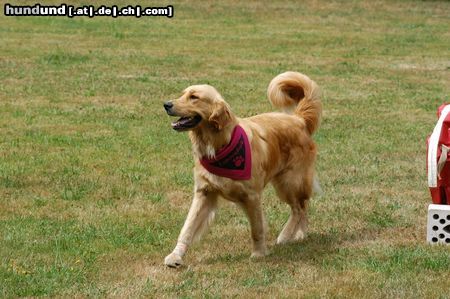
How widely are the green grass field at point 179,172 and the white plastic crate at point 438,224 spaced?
12 cm

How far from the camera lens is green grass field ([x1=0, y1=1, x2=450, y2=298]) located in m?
5.64

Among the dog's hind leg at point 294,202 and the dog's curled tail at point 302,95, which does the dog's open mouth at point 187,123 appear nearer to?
the dog's hind leg at point 294,202

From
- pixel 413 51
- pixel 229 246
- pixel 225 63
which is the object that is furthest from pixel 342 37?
pixel 229 246

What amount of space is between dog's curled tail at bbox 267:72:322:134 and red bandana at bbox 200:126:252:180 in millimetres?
1178

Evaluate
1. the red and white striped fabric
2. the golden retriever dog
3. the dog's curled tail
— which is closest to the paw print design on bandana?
the golden retriever dog

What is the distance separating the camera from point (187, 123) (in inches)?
227

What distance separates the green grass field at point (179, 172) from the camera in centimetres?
564

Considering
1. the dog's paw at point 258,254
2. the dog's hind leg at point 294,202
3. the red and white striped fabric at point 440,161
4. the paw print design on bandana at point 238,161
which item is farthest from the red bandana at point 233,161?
the red and white striped fabric at point 440,161

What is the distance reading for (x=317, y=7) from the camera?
3170 centimetres

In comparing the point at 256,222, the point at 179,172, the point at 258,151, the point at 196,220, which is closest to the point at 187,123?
the point at 258,151

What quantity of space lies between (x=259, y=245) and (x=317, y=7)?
86.4ft

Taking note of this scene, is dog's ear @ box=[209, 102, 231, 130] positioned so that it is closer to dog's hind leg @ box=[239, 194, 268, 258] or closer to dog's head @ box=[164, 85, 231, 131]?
dog's head @ box=[164, 85, 231, 131]

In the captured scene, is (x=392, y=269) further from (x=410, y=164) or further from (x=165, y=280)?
(x=410, y=164)

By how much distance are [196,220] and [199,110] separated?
0.82 meters
